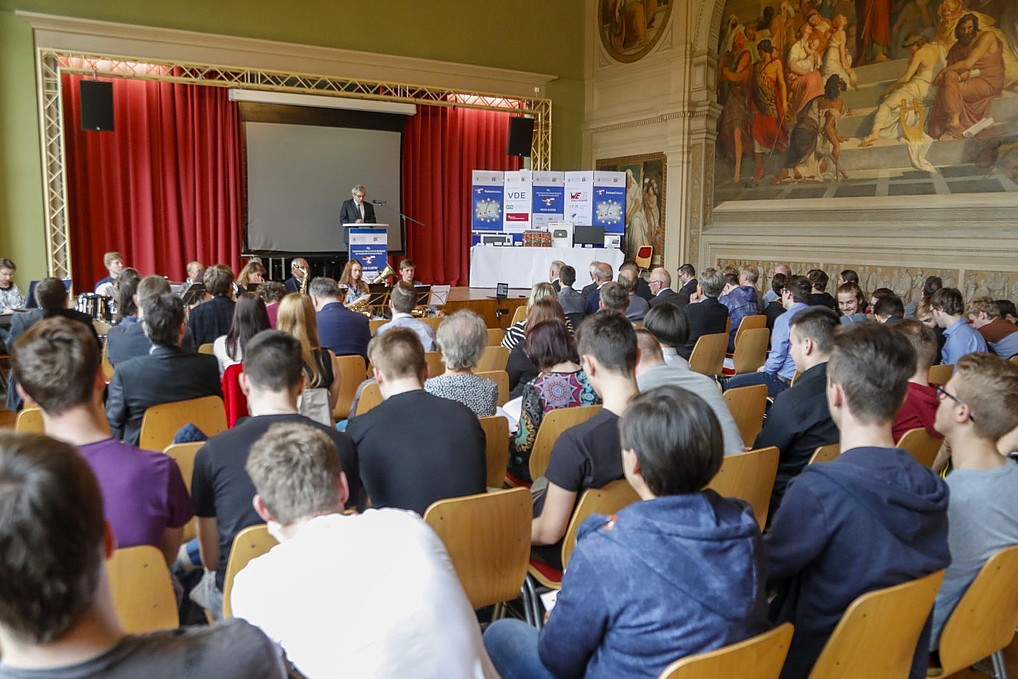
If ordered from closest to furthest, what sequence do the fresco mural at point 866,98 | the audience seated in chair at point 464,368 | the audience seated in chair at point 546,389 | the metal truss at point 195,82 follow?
the audience seated in chair at point 464,368, the audience seated in chair at point 546,389, the fresco mural at point 866,98, the metal truss at point 195,82

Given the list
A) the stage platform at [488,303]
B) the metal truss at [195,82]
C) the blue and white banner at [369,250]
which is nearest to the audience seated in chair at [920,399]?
the stage platform at [488,303]

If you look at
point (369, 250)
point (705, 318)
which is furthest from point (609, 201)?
point (705, 318)

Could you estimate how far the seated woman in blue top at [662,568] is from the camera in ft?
5.14

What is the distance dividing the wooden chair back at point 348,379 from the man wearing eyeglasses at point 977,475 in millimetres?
3586

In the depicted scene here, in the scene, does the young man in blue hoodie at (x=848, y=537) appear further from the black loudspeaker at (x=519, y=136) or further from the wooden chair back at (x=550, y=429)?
the black loudspeaker at (x=519, y=136)

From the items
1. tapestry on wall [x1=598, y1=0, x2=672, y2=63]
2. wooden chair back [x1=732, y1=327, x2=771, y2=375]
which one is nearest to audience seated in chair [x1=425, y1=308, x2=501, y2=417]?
wooden chair back [x1=732, y1=327, x2=771, y2=375]

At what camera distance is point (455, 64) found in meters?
12.8

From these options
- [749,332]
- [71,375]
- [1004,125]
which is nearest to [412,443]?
[71,375]

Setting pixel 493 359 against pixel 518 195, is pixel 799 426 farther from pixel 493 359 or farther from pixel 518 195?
pixel 518 195

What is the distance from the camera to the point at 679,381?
3408mm

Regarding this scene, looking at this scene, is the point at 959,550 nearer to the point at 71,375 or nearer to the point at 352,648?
the point at 352,648

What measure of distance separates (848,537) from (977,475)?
76 centimetres

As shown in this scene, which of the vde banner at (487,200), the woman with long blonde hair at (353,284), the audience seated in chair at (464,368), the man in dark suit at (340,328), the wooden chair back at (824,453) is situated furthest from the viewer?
the vde banner at (487,200)

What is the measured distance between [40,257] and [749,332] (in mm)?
9066
